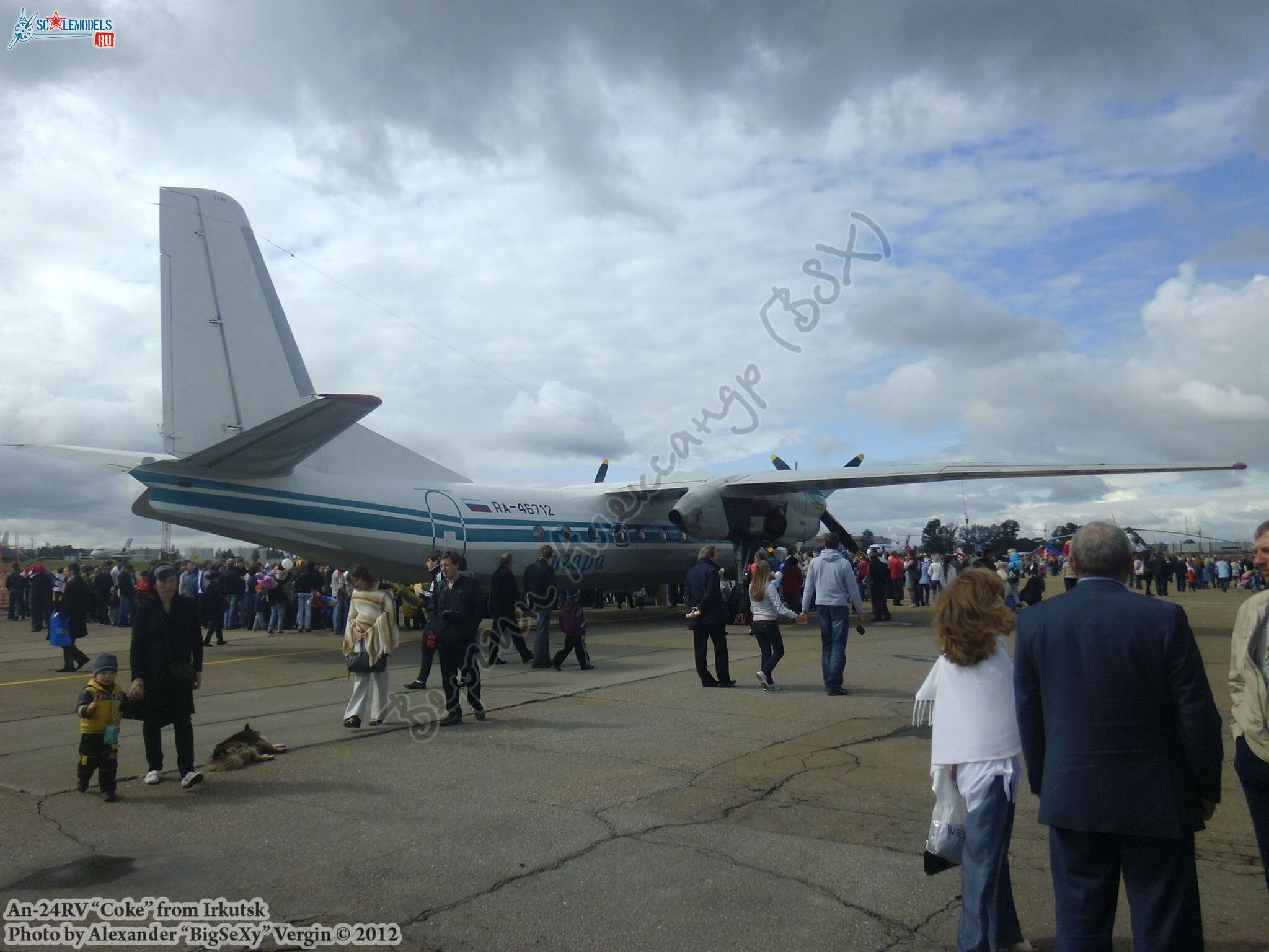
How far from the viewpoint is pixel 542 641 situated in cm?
1259

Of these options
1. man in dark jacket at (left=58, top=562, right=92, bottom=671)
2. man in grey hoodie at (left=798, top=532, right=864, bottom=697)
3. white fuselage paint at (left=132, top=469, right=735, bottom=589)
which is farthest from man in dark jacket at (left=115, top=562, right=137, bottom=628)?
man in grey hoodie at (left=798, top=532, right=864, bottom=697)

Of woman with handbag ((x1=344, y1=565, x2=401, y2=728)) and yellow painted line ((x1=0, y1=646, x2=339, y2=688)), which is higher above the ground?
woman with handbag ((x1=344, y1=565, x2=401, y2=728))

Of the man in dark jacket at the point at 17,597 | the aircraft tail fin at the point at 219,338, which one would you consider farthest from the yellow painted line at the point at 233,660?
the man in dark jacket at the point at 17,597

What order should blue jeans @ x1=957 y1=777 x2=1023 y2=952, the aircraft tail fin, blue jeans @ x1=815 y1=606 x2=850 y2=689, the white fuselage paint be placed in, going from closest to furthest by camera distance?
blue jeans @ x1=957 y1=777 x2=1023 y2=952 < blue jeans @ x1=815 y1=606 x2=850 y2=689 < the aircraft tail fin < the white fuselage paint

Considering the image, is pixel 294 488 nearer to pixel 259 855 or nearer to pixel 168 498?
pixel 168 498

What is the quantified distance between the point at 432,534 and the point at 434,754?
28.5 ft

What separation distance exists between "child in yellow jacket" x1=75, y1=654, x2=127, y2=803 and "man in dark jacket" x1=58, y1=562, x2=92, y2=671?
8.48 metres

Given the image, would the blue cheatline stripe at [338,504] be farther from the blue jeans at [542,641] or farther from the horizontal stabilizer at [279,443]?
the blue jeans at [542,641]

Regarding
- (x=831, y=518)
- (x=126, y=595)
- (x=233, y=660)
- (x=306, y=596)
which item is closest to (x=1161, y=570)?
(x=831, y=518)

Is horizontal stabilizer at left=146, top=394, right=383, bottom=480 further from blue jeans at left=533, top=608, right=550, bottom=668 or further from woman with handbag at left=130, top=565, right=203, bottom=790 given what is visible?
woman with handbag at left=130, top=565, right=203, bottom=790

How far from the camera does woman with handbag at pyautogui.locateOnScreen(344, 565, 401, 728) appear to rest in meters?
8.13

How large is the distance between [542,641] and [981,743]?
9578 mm

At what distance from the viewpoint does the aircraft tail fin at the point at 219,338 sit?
496 inches

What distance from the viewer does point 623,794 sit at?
5988mm
